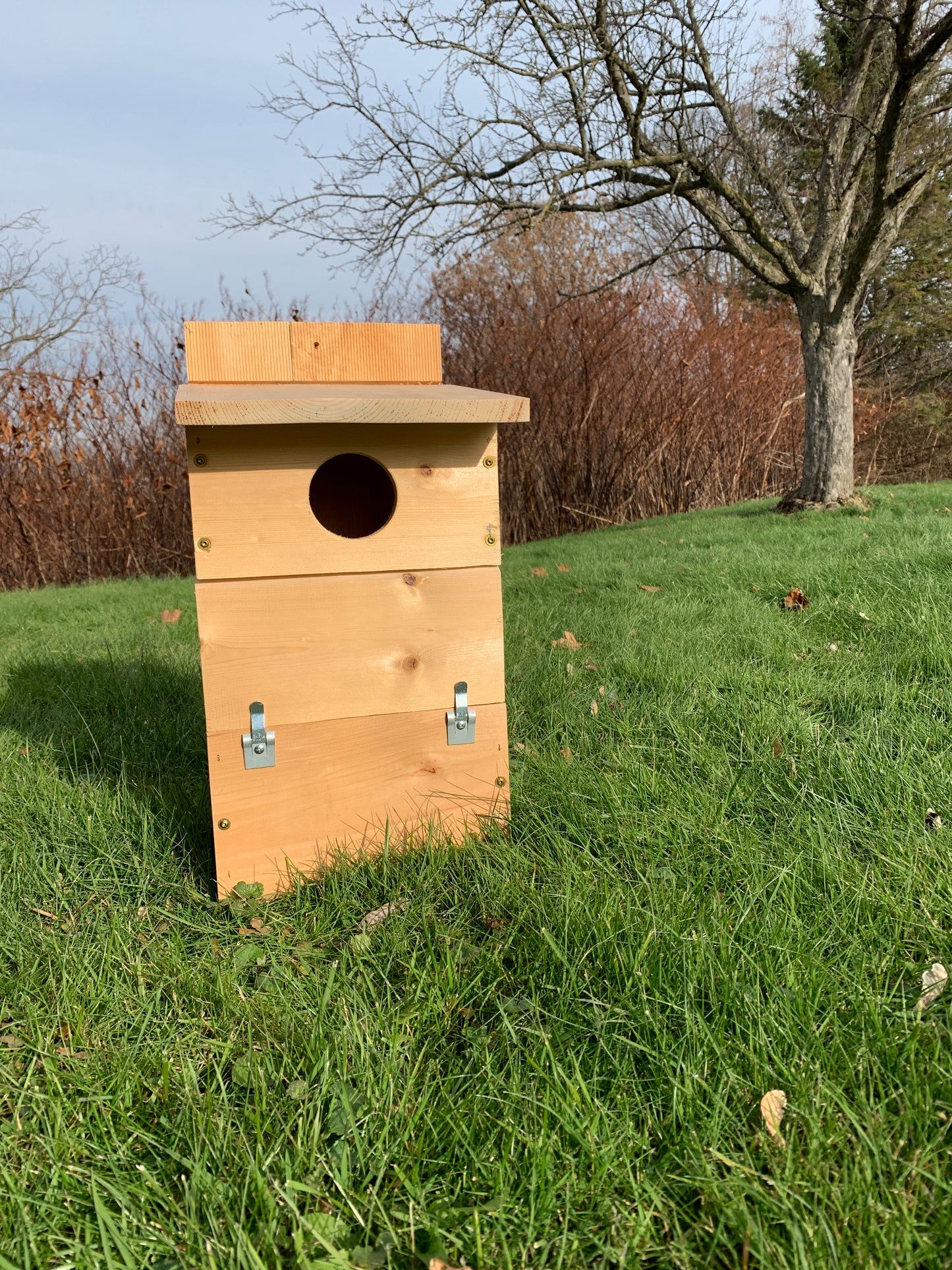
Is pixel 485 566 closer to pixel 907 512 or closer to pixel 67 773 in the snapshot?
pixel 67 773

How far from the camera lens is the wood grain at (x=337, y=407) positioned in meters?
1.97

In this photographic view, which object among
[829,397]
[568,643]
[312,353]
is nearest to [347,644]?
[312,353]

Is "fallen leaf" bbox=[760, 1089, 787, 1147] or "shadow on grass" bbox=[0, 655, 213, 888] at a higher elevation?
"shadow on grass" bbox=[0, 655, 213, 888]

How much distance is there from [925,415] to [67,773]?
19.9 metres

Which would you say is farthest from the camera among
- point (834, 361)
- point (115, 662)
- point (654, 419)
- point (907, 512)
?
point (654, 419)

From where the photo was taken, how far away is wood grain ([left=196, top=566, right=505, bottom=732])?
2.21 metres

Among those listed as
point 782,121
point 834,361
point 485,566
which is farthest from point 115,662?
point 782,121

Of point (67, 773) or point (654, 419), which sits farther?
point (654, 419)

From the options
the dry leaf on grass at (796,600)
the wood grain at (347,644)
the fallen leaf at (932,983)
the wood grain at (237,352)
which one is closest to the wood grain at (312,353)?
the wood grain at (237,352)

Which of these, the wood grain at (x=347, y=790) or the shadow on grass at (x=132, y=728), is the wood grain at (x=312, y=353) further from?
the shadow on grass at (x=132, y=728)

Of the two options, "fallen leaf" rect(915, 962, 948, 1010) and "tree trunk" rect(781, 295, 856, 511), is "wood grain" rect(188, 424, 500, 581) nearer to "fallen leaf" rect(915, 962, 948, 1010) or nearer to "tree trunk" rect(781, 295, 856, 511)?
"fallen leaf" rect(915, 962, 948, 1010)

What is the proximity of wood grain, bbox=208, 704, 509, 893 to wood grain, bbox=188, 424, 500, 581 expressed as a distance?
0.45m

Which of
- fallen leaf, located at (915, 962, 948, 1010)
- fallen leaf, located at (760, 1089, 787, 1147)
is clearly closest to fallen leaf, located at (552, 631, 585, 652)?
fallen leaf, located at (915, 962, 948, 1010)

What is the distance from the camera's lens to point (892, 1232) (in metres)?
1.15
